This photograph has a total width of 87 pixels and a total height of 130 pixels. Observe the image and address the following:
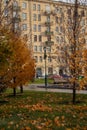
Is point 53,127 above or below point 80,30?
below

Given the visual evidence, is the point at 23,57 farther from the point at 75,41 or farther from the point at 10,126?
the point at 10,126

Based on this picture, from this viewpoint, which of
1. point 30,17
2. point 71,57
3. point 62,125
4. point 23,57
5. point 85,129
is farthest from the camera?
point 30,17

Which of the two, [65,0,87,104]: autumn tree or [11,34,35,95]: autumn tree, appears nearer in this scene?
[65,0,87,104]: autumn tree

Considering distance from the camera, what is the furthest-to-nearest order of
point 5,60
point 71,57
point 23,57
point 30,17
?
point 30,17
point 23,57
point 71,57
point 5,60

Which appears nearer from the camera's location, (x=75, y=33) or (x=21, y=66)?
(x=75, y=33)

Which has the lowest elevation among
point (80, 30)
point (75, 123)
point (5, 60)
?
point (75, 123)

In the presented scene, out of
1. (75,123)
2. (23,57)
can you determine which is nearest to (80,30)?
(23,57)

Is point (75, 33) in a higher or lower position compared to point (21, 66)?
higher

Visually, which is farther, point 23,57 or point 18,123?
Answer: point 23,57

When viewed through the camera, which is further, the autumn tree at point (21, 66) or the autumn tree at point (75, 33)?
the autumn tree at point (21, 66)

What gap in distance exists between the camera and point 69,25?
21.3 meters

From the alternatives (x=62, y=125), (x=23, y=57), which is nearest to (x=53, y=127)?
(x=62, y=125)

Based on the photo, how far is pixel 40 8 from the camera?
106m

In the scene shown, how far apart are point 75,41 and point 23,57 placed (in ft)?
22.6
